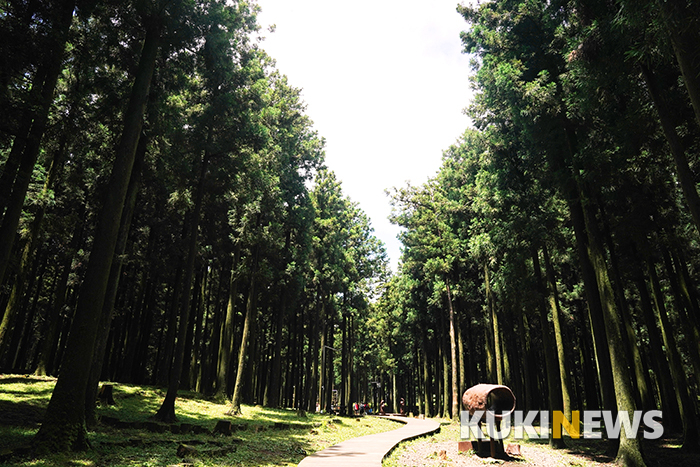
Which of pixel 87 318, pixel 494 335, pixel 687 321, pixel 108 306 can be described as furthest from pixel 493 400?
pixel 108 306

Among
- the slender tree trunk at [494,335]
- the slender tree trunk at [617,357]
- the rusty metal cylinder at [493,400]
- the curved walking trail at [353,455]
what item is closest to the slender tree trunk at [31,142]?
the curved walking trail at [353,455]

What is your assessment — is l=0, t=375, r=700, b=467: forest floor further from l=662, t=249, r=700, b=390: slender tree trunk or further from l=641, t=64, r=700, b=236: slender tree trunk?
l=641, t=64, r=700, b=236: slender tree trunk

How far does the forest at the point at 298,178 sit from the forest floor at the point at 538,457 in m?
1.00

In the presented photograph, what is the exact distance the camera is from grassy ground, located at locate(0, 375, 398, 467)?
275 inches

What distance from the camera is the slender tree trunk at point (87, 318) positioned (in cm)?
705

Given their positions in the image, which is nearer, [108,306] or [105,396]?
[108,306]

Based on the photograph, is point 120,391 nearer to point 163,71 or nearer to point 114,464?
point 114,464

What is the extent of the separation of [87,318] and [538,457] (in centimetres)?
1341

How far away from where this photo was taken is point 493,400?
1210cm

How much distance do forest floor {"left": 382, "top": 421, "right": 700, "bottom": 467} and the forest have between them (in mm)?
999

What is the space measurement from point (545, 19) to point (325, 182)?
1933cm

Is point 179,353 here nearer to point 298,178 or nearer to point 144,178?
point 144,178

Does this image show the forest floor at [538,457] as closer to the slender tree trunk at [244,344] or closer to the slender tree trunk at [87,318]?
the slender tree trunk at [87,318]

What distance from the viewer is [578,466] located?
10.1 metres
